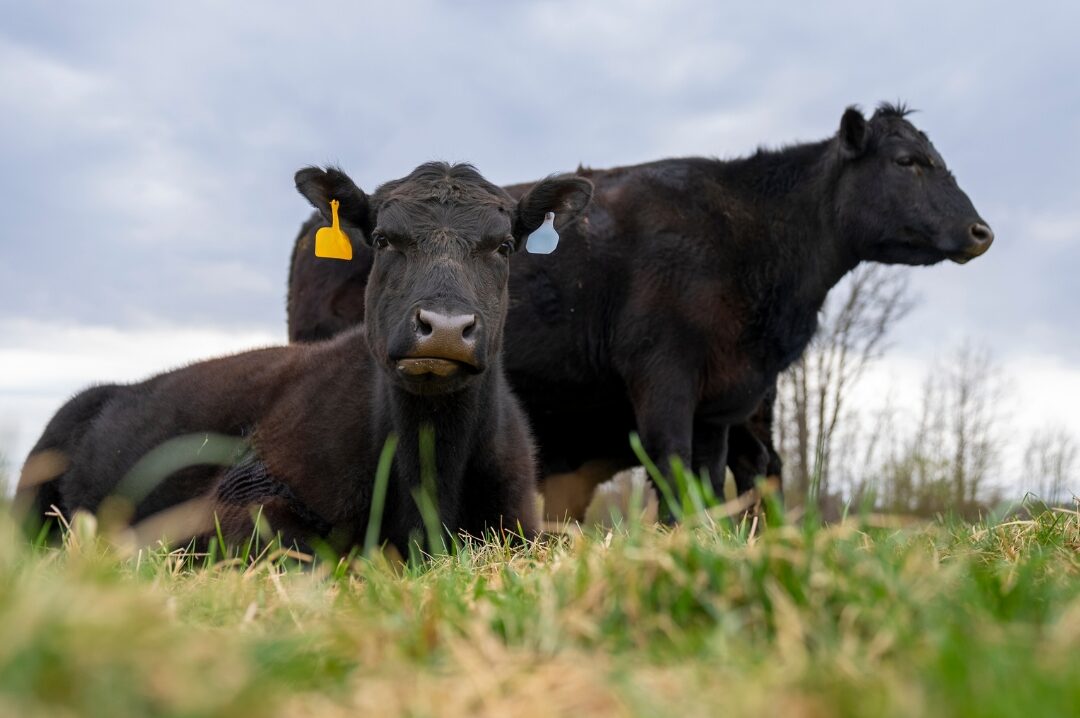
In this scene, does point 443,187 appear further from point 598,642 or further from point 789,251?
point 789,251

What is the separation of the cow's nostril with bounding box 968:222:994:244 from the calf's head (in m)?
4.69

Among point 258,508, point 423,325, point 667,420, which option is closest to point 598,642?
point 423,325

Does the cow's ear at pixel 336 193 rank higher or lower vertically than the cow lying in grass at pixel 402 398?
higher

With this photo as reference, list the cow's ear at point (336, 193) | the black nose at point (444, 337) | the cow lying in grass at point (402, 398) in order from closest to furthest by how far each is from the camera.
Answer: the black nose at point (444, 337), the cow lying in grass at point (402, 398), the cow's ear at point (336, 193)

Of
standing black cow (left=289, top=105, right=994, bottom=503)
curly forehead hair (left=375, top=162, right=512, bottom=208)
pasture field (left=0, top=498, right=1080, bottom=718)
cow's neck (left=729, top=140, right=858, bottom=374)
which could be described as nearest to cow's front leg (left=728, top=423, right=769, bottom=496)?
standing black cow (left=289, top=105, right=994, bottom=503)

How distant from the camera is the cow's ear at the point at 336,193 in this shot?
6953 mm

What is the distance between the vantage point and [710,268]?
1059 centimetres

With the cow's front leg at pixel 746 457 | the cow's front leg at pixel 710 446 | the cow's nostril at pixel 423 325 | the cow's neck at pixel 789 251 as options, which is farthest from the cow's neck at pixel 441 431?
the cow's front leg at pixel 746 457

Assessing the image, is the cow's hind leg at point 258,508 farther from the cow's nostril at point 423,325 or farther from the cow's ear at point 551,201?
the cow's ear at point 551,201

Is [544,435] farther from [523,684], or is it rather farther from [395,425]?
[523,684]

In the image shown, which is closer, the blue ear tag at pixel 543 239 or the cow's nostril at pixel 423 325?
the cow's nostril at pixel 423 325

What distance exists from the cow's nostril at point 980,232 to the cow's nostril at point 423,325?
21.8 ft

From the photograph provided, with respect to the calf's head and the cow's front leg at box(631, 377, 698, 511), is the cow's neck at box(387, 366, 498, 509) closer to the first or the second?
the calf's head

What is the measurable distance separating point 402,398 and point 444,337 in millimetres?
853
